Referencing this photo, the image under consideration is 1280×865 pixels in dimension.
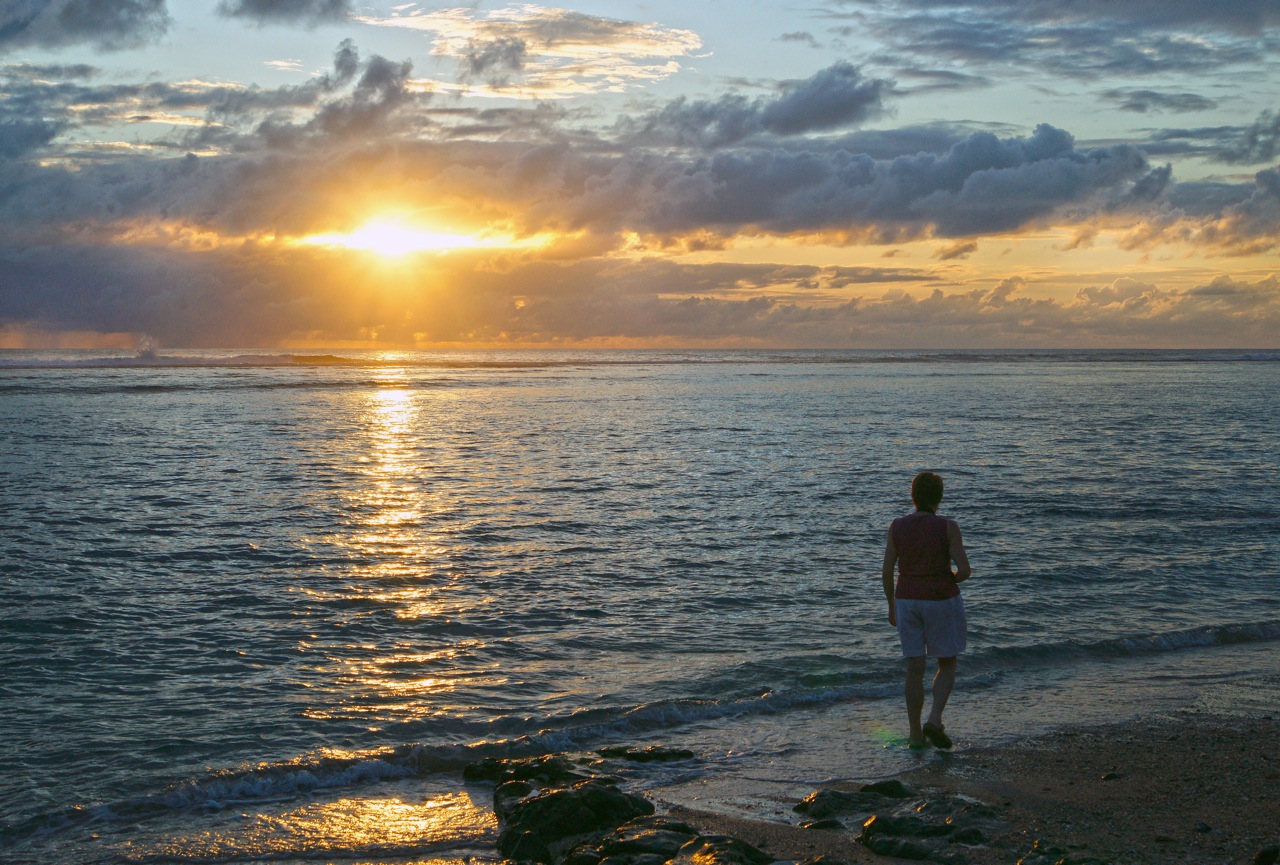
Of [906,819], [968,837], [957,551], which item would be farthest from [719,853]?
[957,551]

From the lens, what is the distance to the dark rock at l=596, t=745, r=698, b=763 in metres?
7.94

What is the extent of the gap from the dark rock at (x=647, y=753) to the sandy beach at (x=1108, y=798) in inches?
43.9

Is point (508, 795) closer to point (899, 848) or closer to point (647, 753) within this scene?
point (647, 753)

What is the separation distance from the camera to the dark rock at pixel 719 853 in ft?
19.2

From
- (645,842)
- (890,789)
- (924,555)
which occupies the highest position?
(924,555)

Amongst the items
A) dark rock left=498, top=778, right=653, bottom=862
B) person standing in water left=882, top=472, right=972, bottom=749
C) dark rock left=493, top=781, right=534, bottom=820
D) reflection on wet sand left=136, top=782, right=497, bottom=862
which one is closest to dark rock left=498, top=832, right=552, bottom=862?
dark rock left=498, top=778, right=653, bottom=862

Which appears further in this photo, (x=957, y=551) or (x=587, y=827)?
(x=957, y=551)

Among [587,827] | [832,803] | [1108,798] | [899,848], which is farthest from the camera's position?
[1108,798]

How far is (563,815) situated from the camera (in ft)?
21.2

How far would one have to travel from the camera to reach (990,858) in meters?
6.00

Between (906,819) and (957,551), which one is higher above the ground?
(957,551)

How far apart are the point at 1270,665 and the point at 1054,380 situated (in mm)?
87277

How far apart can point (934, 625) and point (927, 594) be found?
0.27 metres

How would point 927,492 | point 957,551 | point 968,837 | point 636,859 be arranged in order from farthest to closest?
point 927,492 < point 957,551 < point 968,837 < point 636,859
